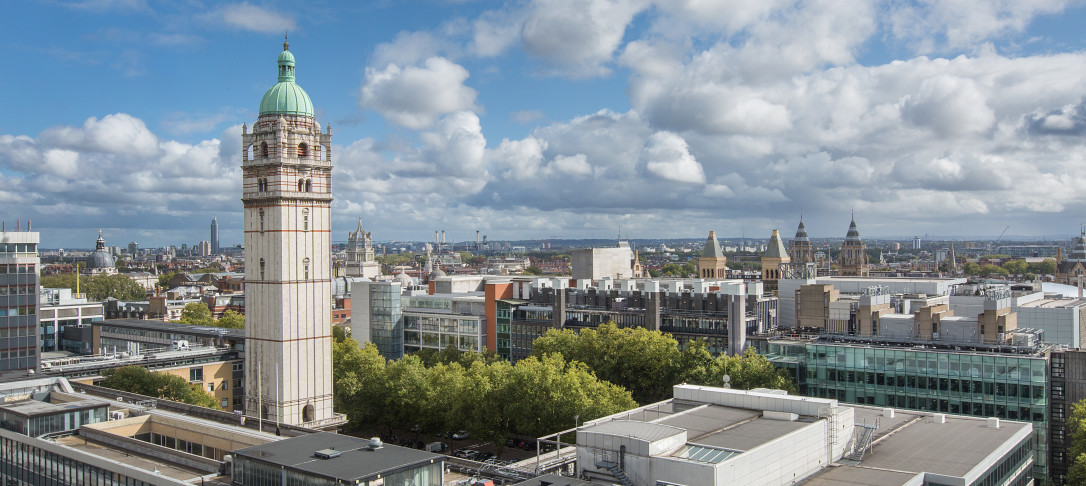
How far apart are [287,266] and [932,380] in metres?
54.8

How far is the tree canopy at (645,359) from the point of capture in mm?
79312

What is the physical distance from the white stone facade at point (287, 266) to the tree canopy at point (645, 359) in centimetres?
2487

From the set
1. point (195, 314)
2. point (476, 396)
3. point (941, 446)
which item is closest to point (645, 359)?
point (476, 396)

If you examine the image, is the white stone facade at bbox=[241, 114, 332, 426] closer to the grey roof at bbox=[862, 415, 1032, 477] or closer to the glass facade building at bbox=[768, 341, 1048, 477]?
the glass facade building at bbox=[768, 341, 1048, 477]

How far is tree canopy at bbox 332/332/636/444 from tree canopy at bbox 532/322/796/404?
9.10 m

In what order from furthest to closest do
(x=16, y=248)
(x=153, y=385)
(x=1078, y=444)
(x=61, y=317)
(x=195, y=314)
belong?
(x=195, y=314)
(x=61, y=317)
(x=153, y=385)
(x=16, y=248)
(x=1078, y=444)

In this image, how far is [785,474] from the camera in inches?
1647

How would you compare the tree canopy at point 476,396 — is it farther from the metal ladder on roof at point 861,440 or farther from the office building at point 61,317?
the office building at point 61,317

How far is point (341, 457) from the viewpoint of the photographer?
120 ft

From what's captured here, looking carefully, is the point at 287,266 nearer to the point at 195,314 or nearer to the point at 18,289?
the point at 18,289

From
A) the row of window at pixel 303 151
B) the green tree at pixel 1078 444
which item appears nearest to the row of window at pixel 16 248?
the row of window at pixel 303 151

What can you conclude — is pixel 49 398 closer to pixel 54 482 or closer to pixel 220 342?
pixel 54 482

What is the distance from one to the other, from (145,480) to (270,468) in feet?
17.9

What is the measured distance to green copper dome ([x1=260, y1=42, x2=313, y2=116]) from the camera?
72.3 meters
